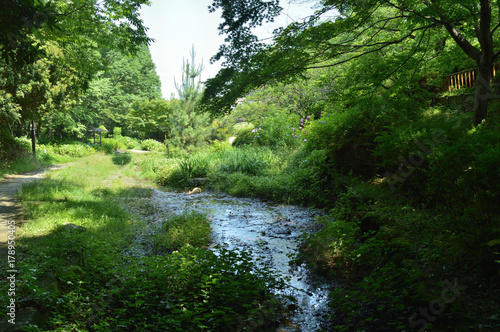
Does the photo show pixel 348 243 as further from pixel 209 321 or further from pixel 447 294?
pixel 209 321

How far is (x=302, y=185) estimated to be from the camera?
8.97m

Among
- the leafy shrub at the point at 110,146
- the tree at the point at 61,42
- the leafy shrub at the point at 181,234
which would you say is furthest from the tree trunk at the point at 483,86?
the leafy shrub at the point at 110,146

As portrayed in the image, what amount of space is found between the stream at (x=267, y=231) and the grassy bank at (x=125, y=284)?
0.35 metres

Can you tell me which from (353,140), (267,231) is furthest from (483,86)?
(267,231)

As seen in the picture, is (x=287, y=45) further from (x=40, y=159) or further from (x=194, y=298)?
(x=40, y=159)

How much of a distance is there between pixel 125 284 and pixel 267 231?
3.41 meters

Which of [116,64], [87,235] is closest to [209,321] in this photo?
[87,235]

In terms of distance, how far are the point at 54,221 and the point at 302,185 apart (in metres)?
6.23

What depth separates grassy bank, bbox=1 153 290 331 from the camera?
9.26 ft

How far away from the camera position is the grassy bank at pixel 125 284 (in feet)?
9.26

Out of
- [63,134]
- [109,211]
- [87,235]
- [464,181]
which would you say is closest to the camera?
[464,181]

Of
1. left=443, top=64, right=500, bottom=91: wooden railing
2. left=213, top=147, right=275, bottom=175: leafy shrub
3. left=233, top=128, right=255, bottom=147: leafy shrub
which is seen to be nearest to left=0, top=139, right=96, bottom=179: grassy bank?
left=213, top=147, right=275, bottom=175: leafy shrub

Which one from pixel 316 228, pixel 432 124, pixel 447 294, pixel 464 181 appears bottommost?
pixel 316 228

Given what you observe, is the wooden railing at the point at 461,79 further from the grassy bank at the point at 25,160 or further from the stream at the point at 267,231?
the grassy bank at the point at 25,160
